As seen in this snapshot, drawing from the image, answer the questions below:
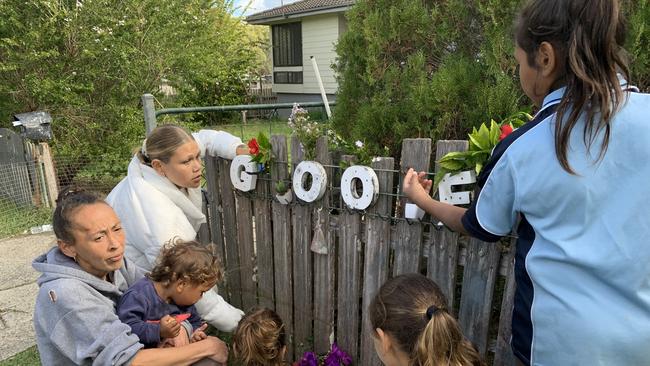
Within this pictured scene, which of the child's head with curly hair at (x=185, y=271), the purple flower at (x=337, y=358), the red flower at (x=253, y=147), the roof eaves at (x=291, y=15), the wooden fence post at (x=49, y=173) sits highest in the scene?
the roof eaves at (x=291, y=15)

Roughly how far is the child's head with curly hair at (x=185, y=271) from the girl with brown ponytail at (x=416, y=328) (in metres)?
0.92

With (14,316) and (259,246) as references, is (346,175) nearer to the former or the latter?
(259,246)

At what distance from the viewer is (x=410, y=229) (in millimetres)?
2400

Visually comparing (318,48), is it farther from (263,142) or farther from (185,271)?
(185,271)

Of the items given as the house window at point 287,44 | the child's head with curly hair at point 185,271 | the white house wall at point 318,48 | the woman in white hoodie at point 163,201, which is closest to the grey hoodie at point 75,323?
the child's head with curly hair at point 185,271

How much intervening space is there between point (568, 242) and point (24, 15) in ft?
30.1

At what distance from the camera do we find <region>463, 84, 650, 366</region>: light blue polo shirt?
1.27 m

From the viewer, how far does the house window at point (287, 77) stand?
2047 cm

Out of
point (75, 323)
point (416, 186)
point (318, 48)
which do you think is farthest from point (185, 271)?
point (318, 48)

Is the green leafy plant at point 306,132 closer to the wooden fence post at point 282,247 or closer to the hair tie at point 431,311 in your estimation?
the wooden fence post at point 282,247

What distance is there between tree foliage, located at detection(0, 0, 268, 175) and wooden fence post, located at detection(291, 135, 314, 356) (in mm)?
6181

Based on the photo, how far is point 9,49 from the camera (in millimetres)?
7824

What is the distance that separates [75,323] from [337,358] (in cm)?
151

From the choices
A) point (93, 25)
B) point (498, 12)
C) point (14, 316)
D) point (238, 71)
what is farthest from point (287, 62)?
point (498, 12)
